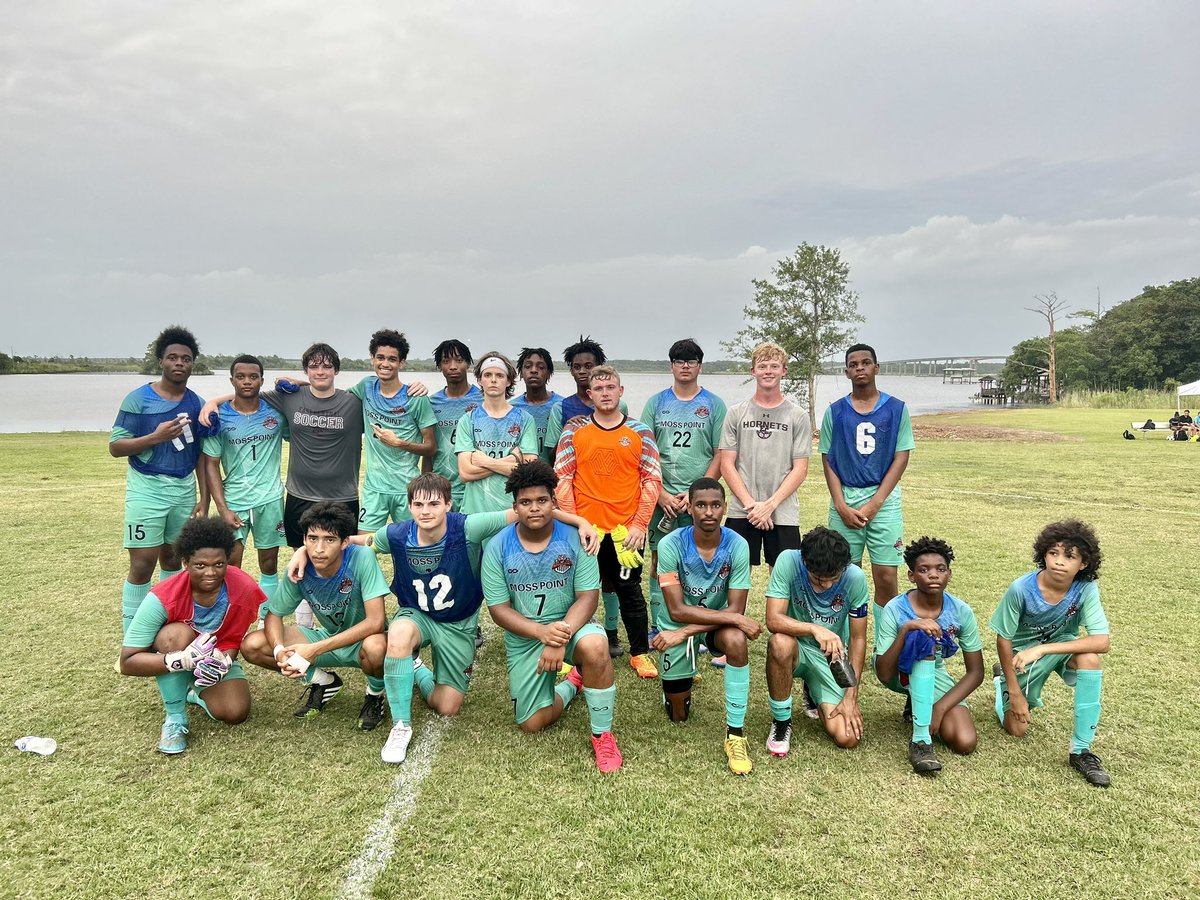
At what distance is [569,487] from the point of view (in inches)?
181

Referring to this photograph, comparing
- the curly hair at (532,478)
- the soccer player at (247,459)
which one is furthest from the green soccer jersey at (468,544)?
the soccer player at (247,459)

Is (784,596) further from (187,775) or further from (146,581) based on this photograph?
(146,581)

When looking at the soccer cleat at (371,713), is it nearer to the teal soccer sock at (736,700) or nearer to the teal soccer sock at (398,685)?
the teal soccer sock at (398,685)

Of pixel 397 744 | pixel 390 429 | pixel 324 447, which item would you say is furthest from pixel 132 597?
pixel 397 744

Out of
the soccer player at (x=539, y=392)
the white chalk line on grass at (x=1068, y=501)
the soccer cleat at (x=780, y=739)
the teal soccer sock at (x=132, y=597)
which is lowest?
the soccer cleat at (x=780, y=739)

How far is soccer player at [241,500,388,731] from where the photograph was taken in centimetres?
390

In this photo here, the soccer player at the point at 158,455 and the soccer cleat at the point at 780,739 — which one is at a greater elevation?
the soccer player at the point at 158,455

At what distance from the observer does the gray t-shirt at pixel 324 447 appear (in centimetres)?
515

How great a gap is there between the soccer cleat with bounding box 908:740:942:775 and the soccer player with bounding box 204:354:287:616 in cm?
459

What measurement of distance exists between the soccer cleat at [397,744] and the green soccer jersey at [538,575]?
2.50 feet

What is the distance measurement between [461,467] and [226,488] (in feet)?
6.76

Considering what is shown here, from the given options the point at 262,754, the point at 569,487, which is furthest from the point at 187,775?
the point at 569,487

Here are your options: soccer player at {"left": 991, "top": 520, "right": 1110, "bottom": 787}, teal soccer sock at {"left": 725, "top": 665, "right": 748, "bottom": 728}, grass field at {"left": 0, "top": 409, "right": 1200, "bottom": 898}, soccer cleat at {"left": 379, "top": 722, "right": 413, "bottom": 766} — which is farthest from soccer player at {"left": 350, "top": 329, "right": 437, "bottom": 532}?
soccer player at {"left": 991, "top": 520, "right": 1110, "bottom": 787}

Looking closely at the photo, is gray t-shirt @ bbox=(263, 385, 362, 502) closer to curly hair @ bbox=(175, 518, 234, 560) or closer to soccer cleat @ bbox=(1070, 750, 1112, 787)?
curly hair @ bbox=(175, 518, 234, 560)
